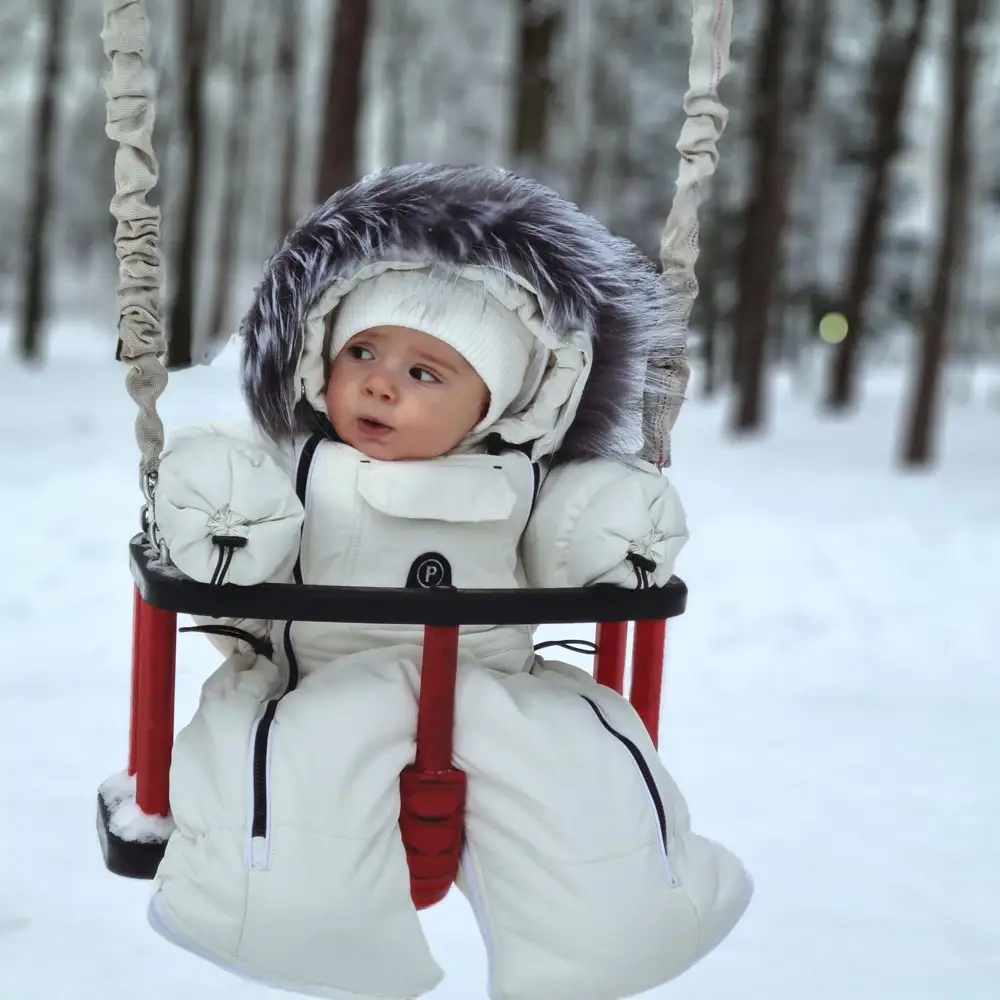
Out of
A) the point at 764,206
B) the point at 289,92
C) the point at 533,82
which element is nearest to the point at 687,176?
the point at 533,82

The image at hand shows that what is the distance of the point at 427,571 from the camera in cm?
168

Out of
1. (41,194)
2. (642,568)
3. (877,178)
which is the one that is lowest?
(642,568)

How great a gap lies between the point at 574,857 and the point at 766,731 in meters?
2.19

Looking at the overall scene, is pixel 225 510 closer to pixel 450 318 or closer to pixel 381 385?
pixel 381 385

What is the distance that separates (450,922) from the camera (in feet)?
8.02

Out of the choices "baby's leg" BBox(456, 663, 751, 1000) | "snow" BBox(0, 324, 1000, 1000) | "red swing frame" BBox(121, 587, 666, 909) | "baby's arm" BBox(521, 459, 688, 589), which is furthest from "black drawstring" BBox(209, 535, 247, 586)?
"snow" BBox(0, 324, 1000, 1000)

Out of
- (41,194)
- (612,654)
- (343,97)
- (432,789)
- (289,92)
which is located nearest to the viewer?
(432,789)

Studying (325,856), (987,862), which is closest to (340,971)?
(325,856)

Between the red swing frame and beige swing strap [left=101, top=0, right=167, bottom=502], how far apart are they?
21 cm

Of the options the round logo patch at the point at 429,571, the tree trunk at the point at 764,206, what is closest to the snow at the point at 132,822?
the round logo patch at the point at 429,571

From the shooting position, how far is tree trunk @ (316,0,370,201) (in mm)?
6656

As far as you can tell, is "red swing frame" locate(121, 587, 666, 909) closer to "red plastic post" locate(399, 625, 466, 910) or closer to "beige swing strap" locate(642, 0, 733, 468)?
"red plastic post" locate(399, 625, 466, 910)

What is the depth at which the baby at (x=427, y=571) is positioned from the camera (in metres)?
1.44

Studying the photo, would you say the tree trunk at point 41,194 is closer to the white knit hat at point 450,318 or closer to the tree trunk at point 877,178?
the tree trunk at point 877,178
